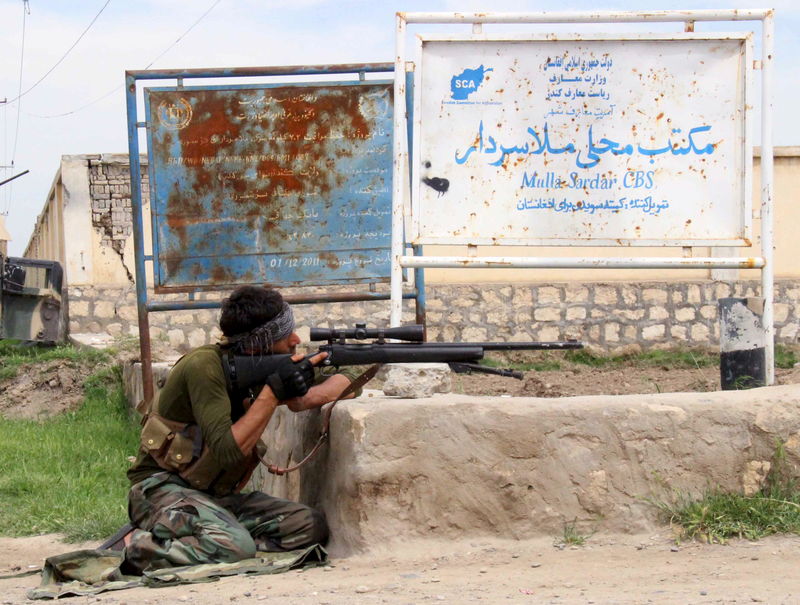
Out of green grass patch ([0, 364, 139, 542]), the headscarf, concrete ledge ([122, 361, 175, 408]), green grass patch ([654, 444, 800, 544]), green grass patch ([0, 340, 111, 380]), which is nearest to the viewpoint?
green grass patch ([654, 444, 800, 544])

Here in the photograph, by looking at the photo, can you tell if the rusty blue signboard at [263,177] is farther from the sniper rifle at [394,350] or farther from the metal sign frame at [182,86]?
the sniper rifle at [394,350]

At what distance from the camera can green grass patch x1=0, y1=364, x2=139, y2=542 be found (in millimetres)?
5500

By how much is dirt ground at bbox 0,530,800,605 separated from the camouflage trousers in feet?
0.67

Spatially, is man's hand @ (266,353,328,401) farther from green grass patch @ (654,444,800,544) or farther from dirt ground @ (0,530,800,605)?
green grass patch @ (654,444,800,544)

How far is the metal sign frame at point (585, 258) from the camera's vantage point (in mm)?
4824

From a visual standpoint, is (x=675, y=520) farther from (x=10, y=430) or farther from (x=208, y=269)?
(x=10, y=430)

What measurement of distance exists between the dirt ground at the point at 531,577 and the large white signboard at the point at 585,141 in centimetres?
155

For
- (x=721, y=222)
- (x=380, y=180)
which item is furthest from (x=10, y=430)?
(x=721, y=222)

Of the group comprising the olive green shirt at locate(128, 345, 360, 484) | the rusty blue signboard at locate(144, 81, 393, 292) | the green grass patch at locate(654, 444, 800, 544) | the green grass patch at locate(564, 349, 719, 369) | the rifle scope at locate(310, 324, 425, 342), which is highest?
the rusty blue signboard at locate(144, 81, 393, 292)

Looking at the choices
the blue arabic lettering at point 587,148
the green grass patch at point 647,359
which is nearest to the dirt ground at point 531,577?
the blue arabic lettering at point 587,148

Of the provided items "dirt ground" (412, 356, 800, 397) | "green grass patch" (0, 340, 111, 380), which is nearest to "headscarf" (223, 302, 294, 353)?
"dirt ground" (412, 356, 800, 397)

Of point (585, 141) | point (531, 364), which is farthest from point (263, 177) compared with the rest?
point (531, 364)

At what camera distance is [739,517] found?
12.9ft

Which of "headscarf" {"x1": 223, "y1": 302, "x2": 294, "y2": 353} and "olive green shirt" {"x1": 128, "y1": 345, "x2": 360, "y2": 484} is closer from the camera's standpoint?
"olive green shirt" {"x1": 128, "y1": 345, "x2": 360, "y2": 484}
